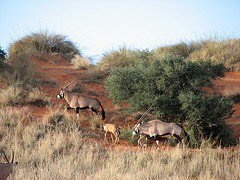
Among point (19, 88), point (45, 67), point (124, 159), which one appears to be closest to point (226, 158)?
point (124, 159)

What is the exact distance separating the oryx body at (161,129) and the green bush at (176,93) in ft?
4.19

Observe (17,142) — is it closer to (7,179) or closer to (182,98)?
(7,179)

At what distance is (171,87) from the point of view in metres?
12.4

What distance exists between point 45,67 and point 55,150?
Result: 12086 mm

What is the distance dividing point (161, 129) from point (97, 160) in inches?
91.2

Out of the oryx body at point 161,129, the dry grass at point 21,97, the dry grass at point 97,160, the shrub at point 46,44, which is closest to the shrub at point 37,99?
the dry grass at point 21,97

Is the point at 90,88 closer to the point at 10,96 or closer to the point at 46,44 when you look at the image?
the point at 10,96

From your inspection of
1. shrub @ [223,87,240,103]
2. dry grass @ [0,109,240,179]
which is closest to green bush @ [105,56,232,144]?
dry grass @ [0,109,240,179]

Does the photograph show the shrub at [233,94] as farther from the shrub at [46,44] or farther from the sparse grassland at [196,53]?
the shrub at [46,44]

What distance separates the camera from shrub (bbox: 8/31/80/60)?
2390cm

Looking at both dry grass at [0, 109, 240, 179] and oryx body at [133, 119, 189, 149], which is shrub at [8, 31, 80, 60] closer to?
dry grass at [0, 109, 240, 179]

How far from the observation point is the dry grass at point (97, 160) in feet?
24.2

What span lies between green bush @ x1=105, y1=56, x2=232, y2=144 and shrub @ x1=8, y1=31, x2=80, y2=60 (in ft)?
39.0

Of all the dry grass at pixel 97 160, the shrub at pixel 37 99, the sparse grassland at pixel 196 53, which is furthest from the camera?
the sparse grassland at pixel 196 53
